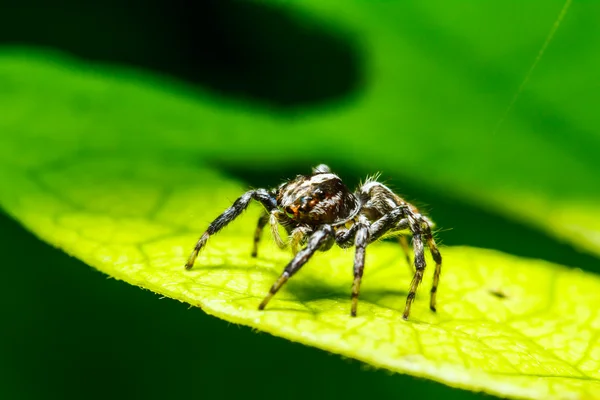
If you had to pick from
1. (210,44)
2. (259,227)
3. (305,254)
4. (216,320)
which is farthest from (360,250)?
(210,44)

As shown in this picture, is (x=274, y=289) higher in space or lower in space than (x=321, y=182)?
lower

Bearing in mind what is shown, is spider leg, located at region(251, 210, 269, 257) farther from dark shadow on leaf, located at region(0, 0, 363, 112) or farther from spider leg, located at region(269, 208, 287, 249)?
dark shadow on leaf, located at region(0, 0, 363, 112)

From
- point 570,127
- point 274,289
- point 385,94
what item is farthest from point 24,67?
point 570,127

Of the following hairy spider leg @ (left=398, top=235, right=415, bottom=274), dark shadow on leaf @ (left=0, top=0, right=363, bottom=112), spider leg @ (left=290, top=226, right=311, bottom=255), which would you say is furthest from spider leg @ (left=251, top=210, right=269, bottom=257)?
dark shadow on leaf @ (left=0, top=0, right=363, bottom=112)

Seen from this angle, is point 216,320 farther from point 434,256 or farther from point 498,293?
point 498,293

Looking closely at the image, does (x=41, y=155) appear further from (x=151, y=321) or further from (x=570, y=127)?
(x=570, y=127)

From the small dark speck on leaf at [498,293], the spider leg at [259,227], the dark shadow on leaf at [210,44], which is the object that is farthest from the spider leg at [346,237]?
the dark shadow on leaf at [210,44]

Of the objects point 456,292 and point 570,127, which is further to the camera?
point 570,127
